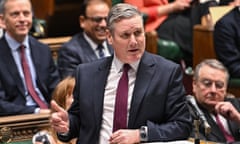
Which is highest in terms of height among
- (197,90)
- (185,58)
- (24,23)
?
(24,23)

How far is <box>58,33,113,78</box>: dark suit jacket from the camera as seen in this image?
3488 mm

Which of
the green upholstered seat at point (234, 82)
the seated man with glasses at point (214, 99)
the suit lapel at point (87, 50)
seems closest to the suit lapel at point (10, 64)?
the suit lapel at point (87, 50)

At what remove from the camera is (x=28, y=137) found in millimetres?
3020

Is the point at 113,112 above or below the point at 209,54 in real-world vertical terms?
above

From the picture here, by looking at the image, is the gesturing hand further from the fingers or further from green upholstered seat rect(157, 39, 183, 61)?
green upholstered seat rect(157, 39, 183, 61)

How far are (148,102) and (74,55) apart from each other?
4.09 feet

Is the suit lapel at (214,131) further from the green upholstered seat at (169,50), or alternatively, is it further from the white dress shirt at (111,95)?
the green upholstered seat at (169,50)

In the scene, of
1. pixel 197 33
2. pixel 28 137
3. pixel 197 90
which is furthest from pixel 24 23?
pixel 197 33

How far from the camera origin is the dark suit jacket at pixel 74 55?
349 centimetres

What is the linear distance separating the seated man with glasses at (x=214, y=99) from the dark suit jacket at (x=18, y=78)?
77 centimetres

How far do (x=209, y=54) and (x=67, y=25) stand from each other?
1207mm

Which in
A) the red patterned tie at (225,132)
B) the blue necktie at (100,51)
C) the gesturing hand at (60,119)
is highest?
the gesturing hand at (60,119)

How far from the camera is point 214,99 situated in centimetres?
313

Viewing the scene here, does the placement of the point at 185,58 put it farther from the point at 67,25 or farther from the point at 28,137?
the point at 28,137
